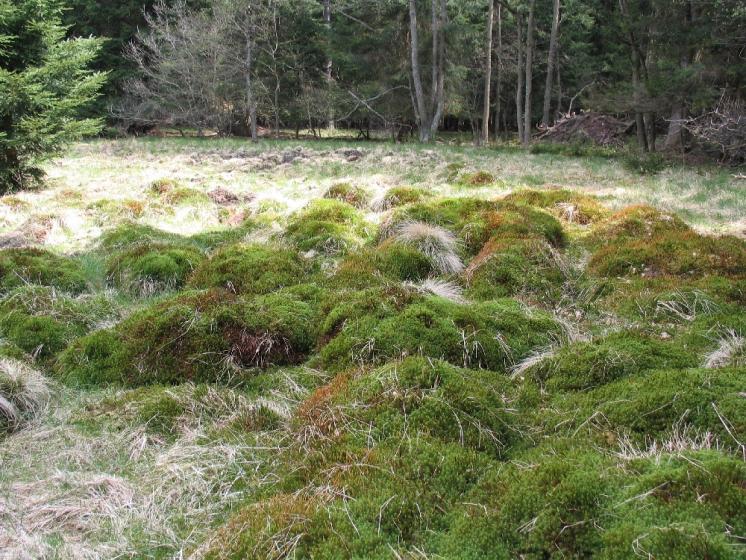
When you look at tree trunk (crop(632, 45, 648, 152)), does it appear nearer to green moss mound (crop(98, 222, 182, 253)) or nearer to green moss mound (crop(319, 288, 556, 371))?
green moss mound (crop(98, 222, 182, 253))

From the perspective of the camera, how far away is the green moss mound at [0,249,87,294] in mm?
5332

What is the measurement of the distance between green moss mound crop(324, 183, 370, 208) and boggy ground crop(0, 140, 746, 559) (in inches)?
51.1

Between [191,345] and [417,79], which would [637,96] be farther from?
[191,345]

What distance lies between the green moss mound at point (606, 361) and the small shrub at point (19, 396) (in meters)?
2.83

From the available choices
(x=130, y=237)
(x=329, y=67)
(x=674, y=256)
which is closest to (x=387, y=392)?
(x=674, y=256)

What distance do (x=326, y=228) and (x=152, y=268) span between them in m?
1.87

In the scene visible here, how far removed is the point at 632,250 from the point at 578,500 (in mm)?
3940

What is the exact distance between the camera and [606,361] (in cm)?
303

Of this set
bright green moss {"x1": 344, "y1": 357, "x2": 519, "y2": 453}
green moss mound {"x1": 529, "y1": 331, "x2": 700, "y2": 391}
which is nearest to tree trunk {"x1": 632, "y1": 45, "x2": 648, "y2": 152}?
green moss mound {"x1": 529, "y1": 331, "x2": 700, "y2": 391}

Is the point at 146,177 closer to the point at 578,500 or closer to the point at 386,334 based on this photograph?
the point at 386,334

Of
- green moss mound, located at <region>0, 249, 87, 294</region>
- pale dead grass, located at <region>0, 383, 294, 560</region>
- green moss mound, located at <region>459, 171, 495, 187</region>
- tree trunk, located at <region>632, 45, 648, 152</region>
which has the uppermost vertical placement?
tree trunk, located at <region>632, 45, 648, 152</region>

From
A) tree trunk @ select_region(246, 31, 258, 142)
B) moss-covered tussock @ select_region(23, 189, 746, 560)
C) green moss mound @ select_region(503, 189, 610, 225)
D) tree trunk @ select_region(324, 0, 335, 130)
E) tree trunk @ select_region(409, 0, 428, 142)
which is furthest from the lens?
tree trunk @ select_region(324, 0, 335, 130)

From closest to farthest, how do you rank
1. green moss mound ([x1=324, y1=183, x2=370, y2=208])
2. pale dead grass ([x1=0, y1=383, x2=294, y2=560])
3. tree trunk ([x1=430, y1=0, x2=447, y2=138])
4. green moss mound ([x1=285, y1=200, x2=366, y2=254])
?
1. pale dead grass ([x1=0, y1=383, x2=294, y2=560])
2. green moss mound ([x1=285, y1=200, x2=366, y2=254])
3. green moss mound ([x1=324, y1=183, x2=370, y2=208])
4. tree trunk ([x1=430, y1=0, x2=447, y2=138])

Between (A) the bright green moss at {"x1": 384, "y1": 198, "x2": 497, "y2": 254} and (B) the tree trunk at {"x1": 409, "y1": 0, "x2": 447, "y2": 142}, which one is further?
(B) the tree trunk at {"x1": 409, "y1": 0, "x2": 447, "y2": 142}
